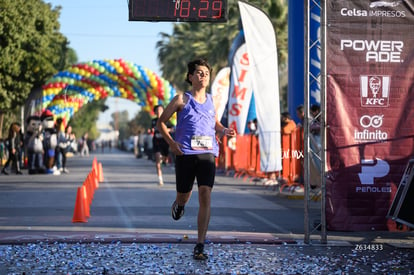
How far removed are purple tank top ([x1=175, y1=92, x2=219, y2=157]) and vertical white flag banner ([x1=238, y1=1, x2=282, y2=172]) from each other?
9.61 metres

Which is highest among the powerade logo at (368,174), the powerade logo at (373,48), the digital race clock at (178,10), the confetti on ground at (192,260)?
the digital race clock at (178,10)

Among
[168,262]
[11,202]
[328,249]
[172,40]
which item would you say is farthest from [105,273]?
[172,40]

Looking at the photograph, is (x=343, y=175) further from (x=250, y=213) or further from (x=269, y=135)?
(x=269, y=135)

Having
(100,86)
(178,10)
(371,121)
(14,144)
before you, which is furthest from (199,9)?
(100,86)

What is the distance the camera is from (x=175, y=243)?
925 centimetres

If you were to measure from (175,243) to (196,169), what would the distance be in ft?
3.80

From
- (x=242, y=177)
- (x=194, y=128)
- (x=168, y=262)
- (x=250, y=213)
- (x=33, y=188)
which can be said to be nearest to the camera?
(x=168, y=262)

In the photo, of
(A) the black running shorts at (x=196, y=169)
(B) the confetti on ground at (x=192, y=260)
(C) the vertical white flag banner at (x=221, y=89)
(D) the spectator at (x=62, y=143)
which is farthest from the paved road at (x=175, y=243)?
(C) the vertical white flag banner at (x=221, y=89)

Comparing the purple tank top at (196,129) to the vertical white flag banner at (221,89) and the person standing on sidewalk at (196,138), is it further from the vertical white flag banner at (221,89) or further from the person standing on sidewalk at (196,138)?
the vertical white flag banner at (221,89)

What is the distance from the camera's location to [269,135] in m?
18.2

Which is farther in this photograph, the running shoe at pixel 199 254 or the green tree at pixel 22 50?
the green tree at pixel 22 50

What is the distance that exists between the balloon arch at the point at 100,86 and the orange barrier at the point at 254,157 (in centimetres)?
801

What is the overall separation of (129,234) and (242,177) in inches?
639

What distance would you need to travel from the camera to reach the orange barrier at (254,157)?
1772 cm
